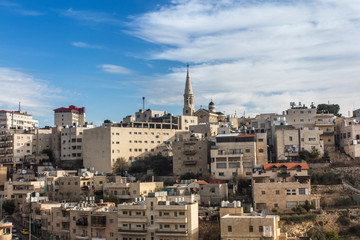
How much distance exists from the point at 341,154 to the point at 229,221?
82.3 feet

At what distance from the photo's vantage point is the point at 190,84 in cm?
9881

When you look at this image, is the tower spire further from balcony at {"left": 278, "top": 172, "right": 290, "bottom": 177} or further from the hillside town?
balcony at {"left": 278, "top": 172, "right": 290, "bottom": 177}

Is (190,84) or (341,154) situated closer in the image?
(341,154)

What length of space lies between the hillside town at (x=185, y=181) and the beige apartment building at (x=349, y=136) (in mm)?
134

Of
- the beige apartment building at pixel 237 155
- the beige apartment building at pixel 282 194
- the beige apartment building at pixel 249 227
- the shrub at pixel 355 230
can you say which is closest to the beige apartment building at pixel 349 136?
the beige apartment building at pixel 237 155

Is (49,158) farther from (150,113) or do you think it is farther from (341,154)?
(341,154)

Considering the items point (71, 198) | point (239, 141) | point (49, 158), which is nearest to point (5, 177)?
point (49, 158)

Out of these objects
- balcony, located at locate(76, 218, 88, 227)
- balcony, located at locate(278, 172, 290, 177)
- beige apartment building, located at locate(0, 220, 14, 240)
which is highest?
balcony, located at locate(278, 172, 290, 177)

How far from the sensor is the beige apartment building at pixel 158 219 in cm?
4362

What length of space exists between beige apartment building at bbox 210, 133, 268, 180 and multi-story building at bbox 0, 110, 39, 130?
55.0 meters

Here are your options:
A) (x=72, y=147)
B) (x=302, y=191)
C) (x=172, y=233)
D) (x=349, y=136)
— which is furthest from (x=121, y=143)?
(x=302, y=191)

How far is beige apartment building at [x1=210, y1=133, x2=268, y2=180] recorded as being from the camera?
57.4 metres

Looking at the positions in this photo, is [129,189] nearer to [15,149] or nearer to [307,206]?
[307,206]

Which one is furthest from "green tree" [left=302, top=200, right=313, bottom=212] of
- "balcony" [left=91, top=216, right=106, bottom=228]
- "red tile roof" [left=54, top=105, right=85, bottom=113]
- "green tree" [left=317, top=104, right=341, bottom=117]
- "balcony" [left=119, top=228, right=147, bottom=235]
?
"red tile roof" [left=54, top=105, right=85, bottom=113]
